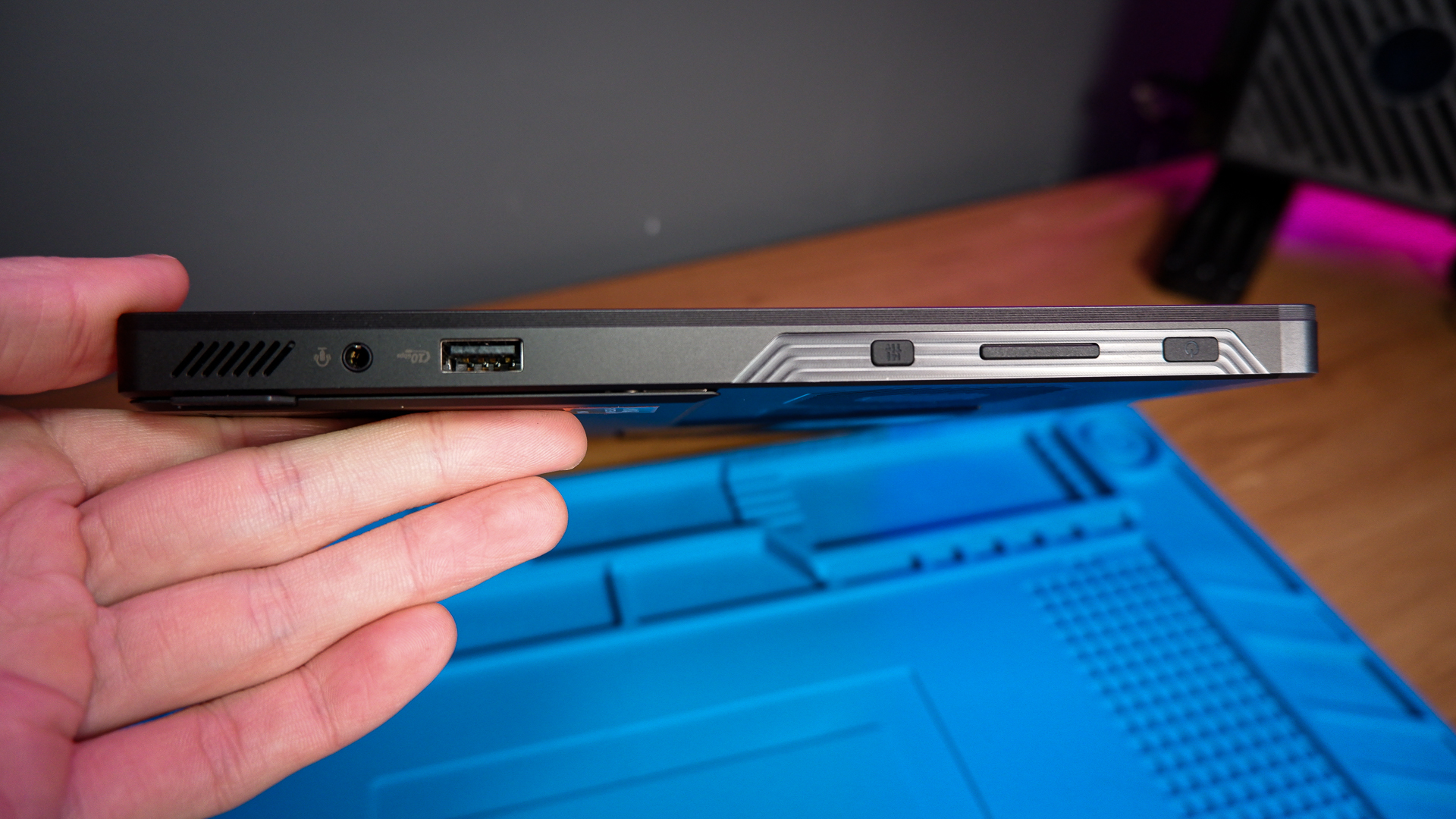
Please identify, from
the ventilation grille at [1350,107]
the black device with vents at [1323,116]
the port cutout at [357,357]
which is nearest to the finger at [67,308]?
the port cutout at [357,357]

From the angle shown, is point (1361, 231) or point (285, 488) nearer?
point (285, 488)

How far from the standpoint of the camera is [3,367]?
699 mm

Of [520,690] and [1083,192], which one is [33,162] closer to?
[520,690]

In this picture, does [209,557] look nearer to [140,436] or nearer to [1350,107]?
[140,436]

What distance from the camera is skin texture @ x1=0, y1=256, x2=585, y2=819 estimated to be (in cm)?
67

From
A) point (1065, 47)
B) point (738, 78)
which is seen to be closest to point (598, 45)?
point (738, 78)

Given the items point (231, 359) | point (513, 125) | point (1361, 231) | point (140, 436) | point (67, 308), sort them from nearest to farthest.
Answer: point (231, 359) < point (67, 308) < point (140, 436) < point (513, 125) < point (1361, 231)

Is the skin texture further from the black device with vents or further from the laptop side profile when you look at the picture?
the black device with vents

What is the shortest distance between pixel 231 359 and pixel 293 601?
10.5 inches

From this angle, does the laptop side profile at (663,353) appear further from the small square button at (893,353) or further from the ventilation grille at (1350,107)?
the ventilation grille at (1350,107)

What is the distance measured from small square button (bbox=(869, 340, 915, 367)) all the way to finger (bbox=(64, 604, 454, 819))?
0.45 m

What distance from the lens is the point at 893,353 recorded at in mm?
604

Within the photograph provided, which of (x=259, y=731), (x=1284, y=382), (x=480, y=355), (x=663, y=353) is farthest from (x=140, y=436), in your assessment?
(x=1284, y=382)

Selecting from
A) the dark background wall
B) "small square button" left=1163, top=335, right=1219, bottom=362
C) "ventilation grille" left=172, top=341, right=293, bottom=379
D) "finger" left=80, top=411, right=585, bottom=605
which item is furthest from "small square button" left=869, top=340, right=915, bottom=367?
the dark background wall
